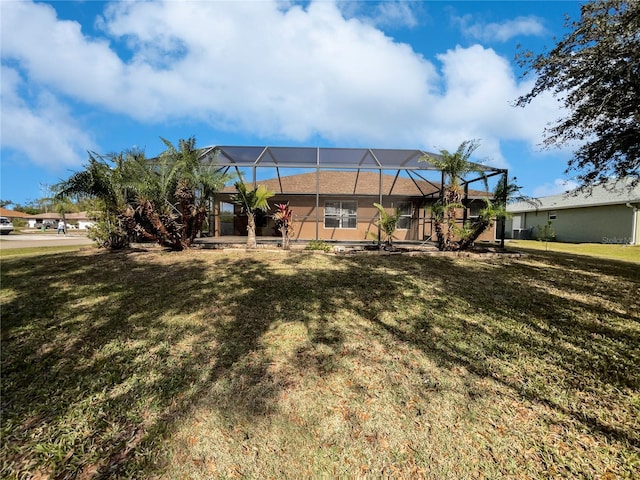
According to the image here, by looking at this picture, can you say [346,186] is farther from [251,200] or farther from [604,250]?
[604,250]

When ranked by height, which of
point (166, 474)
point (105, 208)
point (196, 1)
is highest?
point (196, 1)

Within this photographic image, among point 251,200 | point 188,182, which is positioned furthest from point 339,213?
point 188,182

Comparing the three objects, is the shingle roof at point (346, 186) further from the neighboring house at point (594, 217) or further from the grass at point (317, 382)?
the grass at point (317, 382)

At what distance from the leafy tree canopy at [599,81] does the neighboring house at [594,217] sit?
6274 mm

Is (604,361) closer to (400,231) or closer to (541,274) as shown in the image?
(541,274)

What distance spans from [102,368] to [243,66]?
11.2 meters

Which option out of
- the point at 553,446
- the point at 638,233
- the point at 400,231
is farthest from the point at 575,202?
the point at 553,446

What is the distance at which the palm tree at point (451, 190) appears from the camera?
9.17m

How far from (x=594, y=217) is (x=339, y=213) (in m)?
17.0

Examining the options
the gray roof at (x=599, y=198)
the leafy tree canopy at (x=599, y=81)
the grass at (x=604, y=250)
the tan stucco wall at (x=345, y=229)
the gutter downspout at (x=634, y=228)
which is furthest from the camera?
the tan stucco wall at (x=345, y=229)

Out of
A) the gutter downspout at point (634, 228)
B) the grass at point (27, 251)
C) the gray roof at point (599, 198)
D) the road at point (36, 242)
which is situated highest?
the gray roof at point (599, 198)

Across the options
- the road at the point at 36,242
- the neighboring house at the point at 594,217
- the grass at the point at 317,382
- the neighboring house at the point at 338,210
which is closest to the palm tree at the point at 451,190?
the grass at the point at 317,382

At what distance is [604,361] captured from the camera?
3.09 m

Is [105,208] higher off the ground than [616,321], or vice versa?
[105,208]
